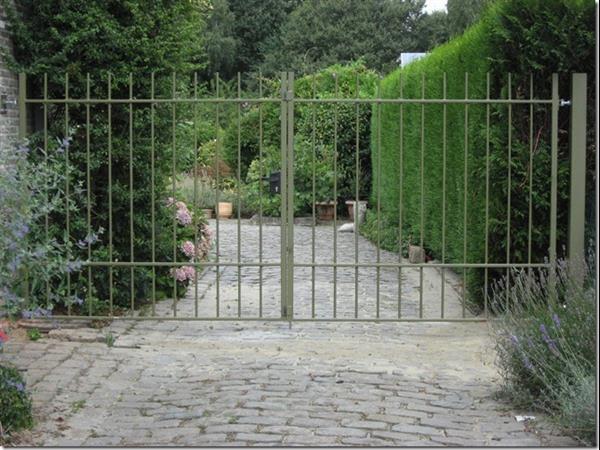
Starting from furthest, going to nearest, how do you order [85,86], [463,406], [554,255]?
[85,86] < [554,255] < [463,406]

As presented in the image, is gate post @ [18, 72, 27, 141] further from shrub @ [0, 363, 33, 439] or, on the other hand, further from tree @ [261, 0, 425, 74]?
tree @ [261, 0, 425, 74]

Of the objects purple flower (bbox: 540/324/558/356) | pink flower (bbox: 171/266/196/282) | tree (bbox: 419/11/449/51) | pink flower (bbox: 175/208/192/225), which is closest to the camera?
purple flower (bbox: 540/324/558/356)

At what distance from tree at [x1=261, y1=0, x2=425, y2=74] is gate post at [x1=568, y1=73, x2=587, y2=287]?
1241 inches

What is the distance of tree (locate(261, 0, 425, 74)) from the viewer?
39.4 metres

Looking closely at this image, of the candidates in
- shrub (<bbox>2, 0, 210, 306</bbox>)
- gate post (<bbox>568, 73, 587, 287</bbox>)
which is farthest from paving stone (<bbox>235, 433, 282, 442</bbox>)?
gate post (<bbox>568, 73, 587, 287</bbox>)

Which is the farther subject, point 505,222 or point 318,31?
point 318,31

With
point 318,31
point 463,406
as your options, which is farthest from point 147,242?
point 318,31

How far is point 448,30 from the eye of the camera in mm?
39594

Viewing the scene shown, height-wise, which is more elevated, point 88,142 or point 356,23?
point 356,23

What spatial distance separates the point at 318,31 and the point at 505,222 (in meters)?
32.5

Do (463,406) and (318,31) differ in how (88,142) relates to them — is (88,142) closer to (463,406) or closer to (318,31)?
(463,406)

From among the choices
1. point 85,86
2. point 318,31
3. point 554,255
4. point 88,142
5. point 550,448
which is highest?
point 318,31

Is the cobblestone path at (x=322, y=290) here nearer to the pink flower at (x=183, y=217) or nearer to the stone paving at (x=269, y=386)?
the stone paving at (x=269, y=386)

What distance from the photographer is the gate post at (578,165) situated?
25.4 feet
